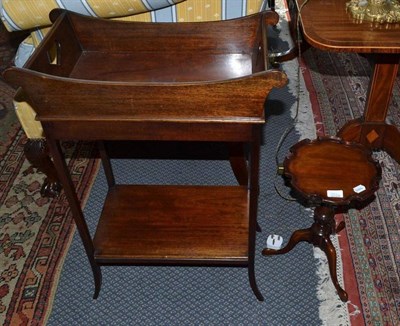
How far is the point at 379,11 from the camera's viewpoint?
1577 millimetres

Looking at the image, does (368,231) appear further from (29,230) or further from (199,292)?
(29,230)

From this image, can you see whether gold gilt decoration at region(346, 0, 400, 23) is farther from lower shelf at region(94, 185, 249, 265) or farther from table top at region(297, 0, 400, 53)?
lower shelf at region(94, 185, 249, 265)

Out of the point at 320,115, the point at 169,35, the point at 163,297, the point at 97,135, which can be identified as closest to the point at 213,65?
the point at 169,35

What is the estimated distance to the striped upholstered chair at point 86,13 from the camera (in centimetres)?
161

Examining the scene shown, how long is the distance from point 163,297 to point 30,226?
65 cm

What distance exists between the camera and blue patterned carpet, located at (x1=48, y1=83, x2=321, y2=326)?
1616 millimetres

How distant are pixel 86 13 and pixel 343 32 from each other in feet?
2.81

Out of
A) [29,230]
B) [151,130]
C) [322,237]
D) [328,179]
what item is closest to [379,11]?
[328,179]

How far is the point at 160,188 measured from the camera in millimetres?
1766

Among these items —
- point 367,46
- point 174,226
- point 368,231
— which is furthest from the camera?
point 368,231

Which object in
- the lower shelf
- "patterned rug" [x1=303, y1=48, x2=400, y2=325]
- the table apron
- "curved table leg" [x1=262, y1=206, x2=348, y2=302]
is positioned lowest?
"patterned rug" [x1=303, y1=48, x2=400, y2=325]

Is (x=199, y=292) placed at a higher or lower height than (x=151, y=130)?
lower

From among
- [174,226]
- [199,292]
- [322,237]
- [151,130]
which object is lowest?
[199,292]

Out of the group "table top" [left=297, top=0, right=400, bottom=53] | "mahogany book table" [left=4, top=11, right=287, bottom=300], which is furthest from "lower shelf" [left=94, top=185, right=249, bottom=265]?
"table top" [left=297, top=0, right=400, bottom=53]
